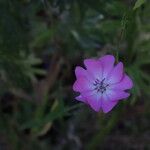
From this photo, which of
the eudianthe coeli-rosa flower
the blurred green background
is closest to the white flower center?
the eudianthe coeli-rosa flower

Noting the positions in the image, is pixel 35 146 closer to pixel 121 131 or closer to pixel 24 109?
pixel 24 109

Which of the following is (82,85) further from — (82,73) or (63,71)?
(63,71)

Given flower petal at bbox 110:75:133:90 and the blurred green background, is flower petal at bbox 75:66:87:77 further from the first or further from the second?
the blurred green background

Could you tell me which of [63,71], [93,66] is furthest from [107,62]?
[63,71]

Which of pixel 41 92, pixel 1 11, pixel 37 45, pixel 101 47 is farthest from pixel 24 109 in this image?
pixel 1 11

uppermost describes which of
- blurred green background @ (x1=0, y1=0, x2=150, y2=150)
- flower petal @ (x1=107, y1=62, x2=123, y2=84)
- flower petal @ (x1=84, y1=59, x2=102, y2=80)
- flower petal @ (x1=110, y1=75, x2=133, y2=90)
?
blurred green background @ (x1=0, y1=0, x2=150, y2=150)

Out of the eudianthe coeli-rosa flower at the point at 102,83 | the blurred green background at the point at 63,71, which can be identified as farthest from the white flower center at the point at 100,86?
the blurred green background at the point at 63,71

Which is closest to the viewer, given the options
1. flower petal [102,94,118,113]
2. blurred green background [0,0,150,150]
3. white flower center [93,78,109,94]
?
flower petal [102,94,118,113]
